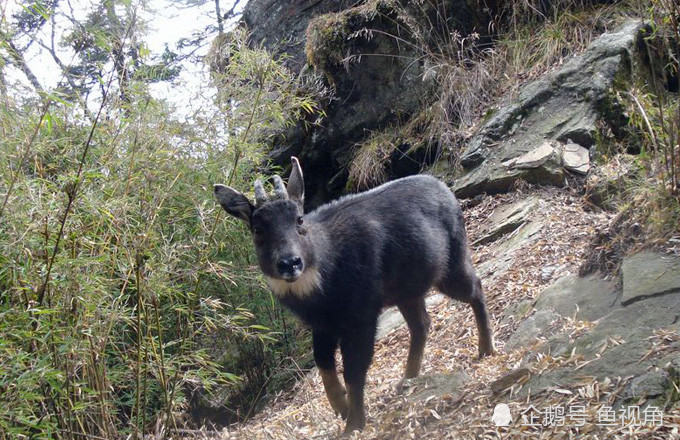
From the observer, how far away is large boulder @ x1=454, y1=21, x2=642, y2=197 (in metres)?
7.27

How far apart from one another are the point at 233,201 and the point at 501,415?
87.2 inches

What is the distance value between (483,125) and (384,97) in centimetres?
181

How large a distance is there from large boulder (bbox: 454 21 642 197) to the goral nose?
349 centimetres

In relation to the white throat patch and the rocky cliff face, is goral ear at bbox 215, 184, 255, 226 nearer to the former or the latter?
the white throat patch

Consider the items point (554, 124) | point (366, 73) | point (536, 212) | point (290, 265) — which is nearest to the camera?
point (290, 265)

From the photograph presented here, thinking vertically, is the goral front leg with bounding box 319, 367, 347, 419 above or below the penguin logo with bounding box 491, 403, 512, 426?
below

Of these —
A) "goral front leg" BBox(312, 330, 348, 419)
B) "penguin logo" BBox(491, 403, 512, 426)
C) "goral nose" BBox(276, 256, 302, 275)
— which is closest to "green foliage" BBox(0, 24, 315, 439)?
"goral nose" BBox(276, 256, 302, 275)

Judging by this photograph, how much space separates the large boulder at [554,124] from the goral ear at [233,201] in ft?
11.4

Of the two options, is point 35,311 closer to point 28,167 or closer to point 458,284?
point 28,167

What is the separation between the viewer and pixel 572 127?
738 cm

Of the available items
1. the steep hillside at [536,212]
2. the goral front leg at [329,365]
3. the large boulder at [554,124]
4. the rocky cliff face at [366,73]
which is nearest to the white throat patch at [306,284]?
the goral front leg at [329,365]

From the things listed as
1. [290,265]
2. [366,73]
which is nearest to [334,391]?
[290,265]

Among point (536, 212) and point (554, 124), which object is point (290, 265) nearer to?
point (536, 212)

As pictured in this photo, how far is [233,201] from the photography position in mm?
4875
